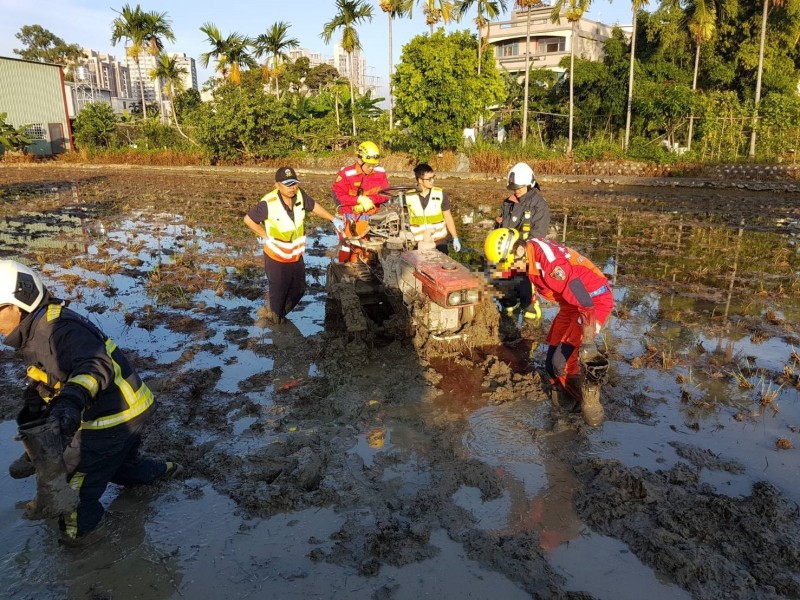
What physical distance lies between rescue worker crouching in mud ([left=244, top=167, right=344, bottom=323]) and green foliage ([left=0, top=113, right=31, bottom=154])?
3290 cm

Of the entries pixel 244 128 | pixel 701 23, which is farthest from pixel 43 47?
pixel 701 23

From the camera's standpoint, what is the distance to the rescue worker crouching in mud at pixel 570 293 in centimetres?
436

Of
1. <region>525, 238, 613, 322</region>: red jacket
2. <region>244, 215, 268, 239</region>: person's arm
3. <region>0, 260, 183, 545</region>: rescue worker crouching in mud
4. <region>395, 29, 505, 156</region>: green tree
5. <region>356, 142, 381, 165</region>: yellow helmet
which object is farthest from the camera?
<region>395, 29, 505, 156</region>: green tree

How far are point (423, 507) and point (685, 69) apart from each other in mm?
31202

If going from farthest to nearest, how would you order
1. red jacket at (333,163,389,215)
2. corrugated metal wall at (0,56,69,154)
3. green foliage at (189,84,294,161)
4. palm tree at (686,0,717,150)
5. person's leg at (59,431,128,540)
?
corrugated metal wall at (0,56,69,154) → green foliage at (189,84,294,161) → palm tree at (686,0,717,150) → red jacket at (333,163,389,215) → person's leg at (59,431,128,540)

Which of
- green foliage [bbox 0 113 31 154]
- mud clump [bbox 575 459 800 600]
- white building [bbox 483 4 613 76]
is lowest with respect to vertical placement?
mud clump [bbox 575 459 800 600]

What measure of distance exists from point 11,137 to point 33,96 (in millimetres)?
4791

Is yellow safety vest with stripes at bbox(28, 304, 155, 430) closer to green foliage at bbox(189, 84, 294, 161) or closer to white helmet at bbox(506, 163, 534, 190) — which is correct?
white helmet at bbox(506, 163, 534, 190)

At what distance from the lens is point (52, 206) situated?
57.3ft

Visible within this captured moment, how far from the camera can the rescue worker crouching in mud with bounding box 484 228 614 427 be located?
436 cm

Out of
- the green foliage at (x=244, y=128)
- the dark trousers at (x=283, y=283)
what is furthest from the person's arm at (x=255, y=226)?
the green foliage at (x=244, y=128)

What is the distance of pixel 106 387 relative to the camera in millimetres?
3033

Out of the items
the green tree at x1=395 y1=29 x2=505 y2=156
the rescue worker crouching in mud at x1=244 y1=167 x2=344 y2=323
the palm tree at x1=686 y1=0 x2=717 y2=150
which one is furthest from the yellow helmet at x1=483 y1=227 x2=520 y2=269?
the palm tree at x1=686 y1=0 x2=717 y2=150

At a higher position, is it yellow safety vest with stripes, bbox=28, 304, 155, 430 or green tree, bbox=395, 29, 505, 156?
green tree, bbox=395, 29, 505, 156
